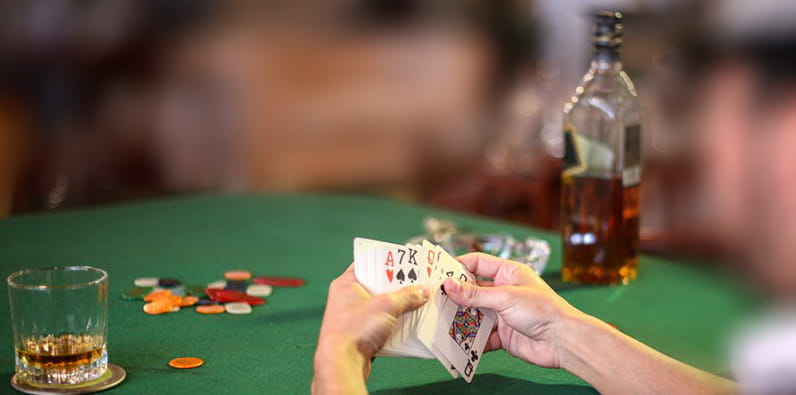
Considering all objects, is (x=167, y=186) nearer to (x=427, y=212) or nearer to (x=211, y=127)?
(x=211, y=127)

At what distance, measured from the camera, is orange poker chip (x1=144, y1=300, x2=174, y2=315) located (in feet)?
4.60

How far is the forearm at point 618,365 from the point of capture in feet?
3.69

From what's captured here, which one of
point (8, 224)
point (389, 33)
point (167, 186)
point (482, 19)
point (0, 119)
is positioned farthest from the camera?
point (482, 19)

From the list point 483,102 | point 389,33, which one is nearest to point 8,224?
point 389,33

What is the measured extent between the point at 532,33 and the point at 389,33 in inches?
49.2

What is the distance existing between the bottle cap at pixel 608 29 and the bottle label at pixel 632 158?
0.53 feet

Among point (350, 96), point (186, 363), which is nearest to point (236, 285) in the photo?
point (186, 363)

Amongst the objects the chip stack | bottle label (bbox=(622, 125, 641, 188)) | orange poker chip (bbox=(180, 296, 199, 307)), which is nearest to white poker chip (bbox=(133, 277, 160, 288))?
the chip stack

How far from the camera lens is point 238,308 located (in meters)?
1.44

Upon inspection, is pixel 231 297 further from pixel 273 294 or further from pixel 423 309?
pixel 423 309

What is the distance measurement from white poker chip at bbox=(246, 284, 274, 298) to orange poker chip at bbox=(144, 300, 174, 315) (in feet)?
0.50

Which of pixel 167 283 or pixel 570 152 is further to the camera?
pixel 570 152

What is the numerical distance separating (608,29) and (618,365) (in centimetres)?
77

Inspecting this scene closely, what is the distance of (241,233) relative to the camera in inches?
81.0
